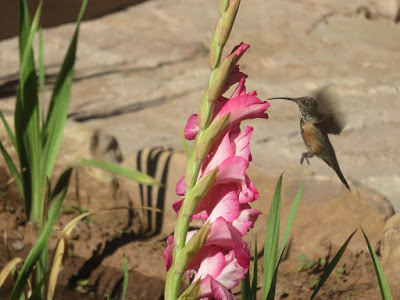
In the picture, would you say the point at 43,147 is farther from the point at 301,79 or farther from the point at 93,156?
the point at 301,79

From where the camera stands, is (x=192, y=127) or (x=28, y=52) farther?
(x=28, y=52)

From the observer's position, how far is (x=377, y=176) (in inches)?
139

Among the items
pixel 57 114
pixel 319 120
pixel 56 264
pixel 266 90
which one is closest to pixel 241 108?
pixel 319 120

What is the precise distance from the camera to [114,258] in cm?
296

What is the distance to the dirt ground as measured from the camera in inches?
105

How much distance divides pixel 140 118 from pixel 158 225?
1.63m

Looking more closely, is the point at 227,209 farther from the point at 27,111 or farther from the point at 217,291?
the point at 27,111

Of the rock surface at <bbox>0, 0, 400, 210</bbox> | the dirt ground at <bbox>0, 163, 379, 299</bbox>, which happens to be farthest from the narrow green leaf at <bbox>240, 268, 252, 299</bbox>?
the rock surface at <bbox>0, 0, 400, 210</bbox>

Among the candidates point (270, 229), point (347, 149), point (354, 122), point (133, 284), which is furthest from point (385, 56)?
point (270, 229)

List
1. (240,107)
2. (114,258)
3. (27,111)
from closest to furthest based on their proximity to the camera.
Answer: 1. (240,107)
2. (27,111)
3. (114,258)

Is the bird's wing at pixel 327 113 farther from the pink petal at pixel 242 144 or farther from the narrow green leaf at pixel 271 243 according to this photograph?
the pink petal at pixel 242 144

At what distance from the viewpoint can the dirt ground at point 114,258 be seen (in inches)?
105

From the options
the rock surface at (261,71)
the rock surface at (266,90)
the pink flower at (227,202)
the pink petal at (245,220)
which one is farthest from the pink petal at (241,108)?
the rock surface at (261,71)

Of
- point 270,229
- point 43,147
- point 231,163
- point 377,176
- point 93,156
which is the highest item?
point 231,163
